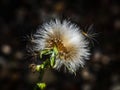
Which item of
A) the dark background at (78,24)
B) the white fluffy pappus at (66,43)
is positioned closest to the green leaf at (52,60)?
the white fluffy pappus at (66,43)

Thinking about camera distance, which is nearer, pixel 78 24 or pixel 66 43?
pixel 66 43

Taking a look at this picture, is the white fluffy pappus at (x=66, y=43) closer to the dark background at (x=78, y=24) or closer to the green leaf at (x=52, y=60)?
the green leaf at (x=52, y=60)

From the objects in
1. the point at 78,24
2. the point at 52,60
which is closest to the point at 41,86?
the point at 52,60

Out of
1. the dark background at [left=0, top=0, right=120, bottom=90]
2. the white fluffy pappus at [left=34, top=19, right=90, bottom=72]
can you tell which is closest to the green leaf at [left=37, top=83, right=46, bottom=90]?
the white fluffy pappus at [left=34, top=19, right=90, bottom=72]

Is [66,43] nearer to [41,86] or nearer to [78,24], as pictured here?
[41,86]

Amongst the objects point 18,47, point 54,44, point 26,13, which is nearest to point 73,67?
point 54,44

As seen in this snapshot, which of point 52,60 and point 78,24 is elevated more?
point 78,24

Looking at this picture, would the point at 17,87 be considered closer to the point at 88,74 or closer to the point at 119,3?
the point at 88,74
